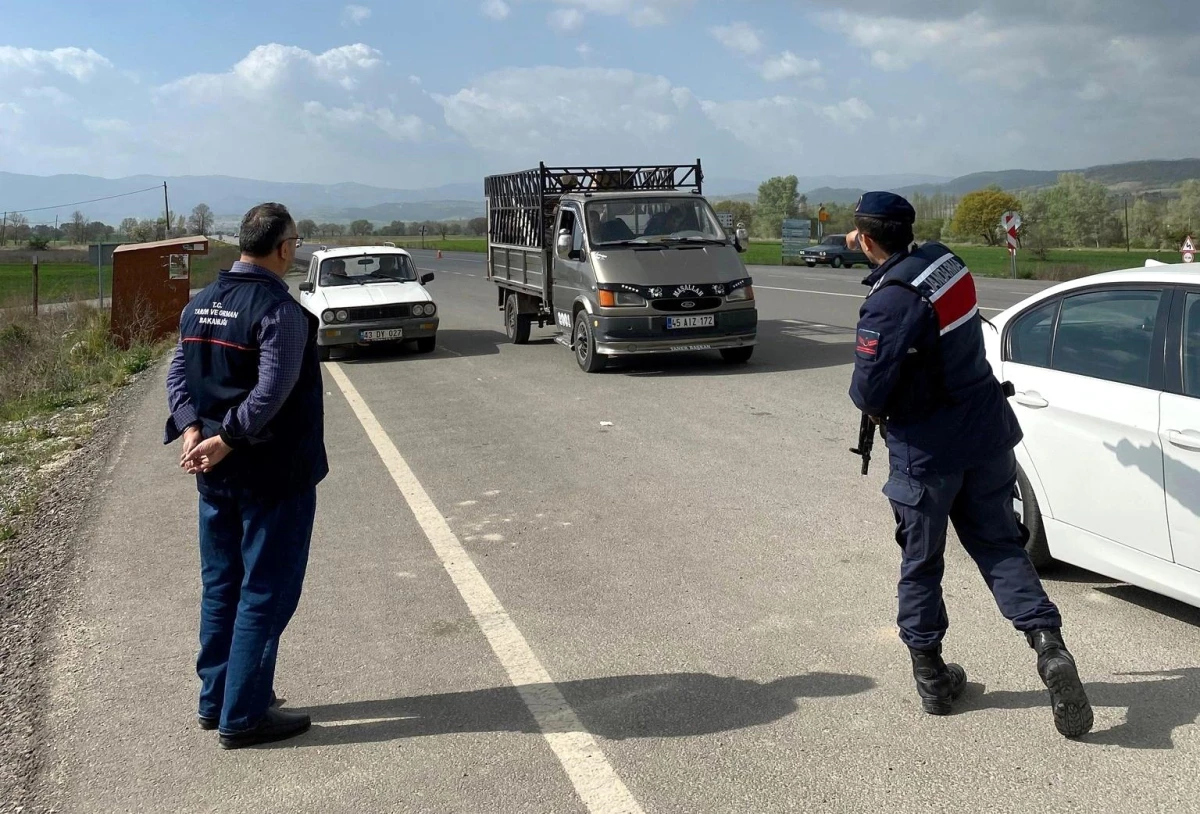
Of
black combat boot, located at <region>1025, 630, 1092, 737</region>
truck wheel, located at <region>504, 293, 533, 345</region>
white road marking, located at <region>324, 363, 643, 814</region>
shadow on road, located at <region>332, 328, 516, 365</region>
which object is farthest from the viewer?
truck wheel, located at <region>504, 293, 533, 345</region>

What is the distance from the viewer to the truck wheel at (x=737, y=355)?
13984mm

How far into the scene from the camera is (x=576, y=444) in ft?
30.8

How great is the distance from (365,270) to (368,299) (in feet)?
4.16

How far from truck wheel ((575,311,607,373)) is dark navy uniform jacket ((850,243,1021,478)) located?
969cm

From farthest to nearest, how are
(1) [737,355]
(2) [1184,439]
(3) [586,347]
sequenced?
(1) [737,355] < (3) [586,347] < (2) [1184,439]

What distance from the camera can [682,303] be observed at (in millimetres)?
13352

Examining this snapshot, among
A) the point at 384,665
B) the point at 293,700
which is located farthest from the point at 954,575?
the point at 293,700

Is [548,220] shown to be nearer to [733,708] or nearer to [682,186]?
[682,186]

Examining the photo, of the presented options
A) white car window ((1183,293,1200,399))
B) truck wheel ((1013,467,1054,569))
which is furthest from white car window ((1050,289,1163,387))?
truck wheel ((1013,467,1054,569))

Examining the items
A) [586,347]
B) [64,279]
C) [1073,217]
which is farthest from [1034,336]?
[1073,217]

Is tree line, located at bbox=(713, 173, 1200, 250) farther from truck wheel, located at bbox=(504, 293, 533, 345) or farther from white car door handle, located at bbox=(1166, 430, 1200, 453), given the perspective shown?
white car door handle, located at bbox=(1166, 430, 1200, 453)

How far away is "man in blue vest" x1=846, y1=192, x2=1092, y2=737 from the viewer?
151 inches

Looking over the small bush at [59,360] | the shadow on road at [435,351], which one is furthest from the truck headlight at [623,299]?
the small bush at [59,360]

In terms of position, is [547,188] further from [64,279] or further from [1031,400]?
[64,279]
